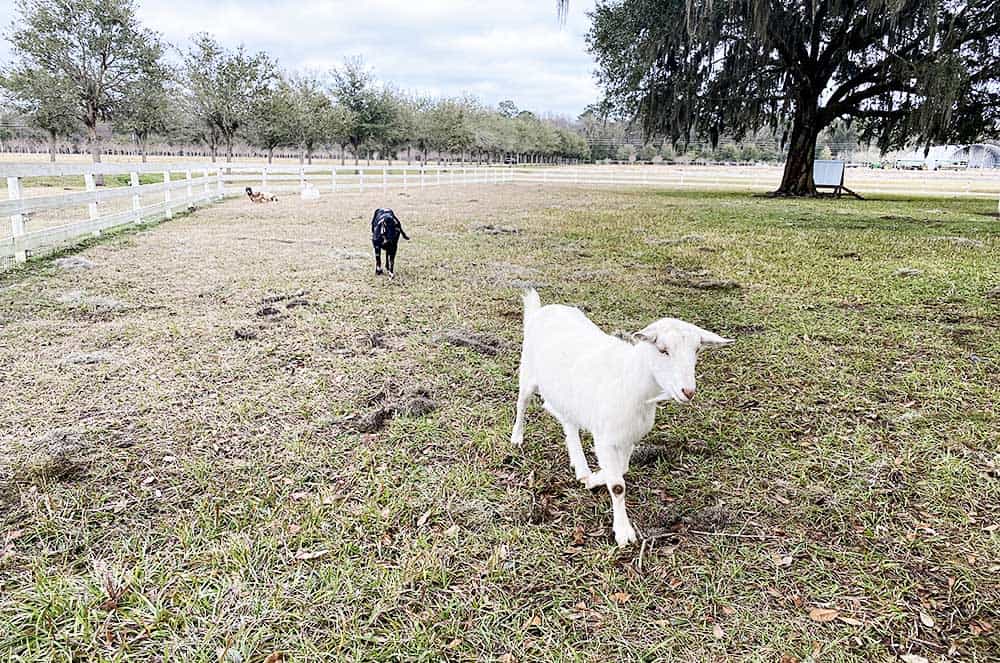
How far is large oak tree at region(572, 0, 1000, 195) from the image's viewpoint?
46.6 feet

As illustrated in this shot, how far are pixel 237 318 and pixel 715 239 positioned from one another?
7.78 metres

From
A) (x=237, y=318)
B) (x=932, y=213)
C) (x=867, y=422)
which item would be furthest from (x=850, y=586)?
(x=932, y=213)

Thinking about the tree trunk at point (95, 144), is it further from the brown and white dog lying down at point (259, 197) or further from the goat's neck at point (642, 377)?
the goat's neck at point (642, 377)

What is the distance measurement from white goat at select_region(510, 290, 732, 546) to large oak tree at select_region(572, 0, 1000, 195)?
44.8 feet

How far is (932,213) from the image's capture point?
14625mm

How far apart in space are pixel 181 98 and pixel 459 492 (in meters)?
35.8

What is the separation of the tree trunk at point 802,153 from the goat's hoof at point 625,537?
67.5 feet

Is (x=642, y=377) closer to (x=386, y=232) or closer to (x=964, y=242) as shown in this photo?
(x=386, y=232)

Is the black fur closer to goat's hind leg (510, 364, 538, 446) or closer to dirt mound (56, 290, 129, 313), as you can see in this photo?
dirt mound (56, 290, 129, 313)

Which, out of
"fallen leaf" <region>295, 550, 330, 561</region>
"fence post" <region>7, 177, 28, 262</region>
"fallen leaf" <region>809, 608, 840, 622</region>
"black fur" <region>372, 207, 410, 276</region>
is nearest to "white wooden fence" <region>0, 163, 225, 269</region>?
"fence post" <region>7, 177, 28, 262</region>

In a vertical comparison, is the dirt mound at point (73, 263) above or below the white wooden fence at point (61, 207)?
below

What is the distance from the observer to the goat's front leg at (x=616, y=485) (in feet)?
7.16

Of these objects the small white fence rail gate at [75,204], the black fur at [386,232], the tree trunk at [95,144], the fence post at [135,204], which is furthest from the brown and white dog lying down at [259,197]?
the tree trunk at [95,144]

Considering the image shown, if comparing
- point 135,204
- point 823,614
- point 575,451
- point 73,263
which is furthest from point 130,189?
point 823,614
